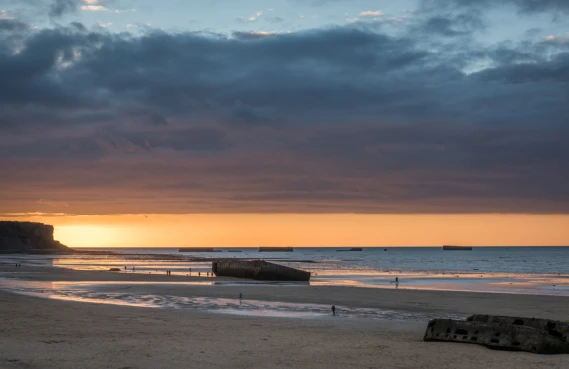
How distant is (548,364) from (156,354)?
10708 millimetres

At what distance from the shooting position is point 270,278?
65.7 m

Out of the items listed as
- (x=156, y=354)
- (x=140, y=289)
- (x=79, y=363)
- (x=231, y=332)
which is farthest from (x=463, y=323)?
(x=140, y=289)

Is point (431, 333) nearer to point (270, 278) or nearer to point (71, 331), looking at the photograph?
point (71, 331)

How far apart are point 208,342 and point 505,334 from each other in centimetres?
929

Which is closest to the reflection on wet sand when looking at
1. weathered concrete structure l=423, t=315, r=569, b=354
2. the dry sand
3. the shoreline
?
the shoreline

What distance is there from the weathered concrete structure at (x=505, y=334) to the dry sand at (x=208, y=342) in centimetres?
44

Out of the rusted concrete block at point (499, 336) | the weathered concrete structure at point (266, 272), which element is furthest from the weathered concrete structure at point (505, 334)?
the weathered concrete structure at point (266, 272)

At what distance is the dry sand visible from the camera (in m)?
16.2

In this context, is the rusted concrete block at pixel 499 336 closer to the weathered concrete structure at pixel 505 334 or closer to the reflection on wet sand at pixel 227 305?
the weathered concrete structure at pixel 505 334

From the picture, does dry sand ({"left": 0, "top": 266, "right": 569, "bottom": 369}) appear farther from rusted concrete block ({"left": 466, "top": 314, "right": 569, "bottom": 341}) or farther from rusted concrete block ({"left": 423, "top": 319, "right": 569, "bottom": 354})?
rusted concrete block ({"left": 466, "top": 314, "right": 569, "bottom": 341})

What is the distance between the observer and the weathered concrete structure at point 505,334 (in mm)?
18641

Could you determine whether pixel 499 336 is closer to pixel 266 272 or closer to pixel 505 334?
pixel 505 334

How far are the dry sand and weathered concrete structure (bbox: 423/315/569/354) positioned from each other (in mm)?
443

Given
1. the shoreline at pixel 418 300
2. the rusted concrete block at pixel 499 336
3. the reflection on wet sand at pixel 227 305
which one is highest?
the rusted concrete block at pixel 499 336
